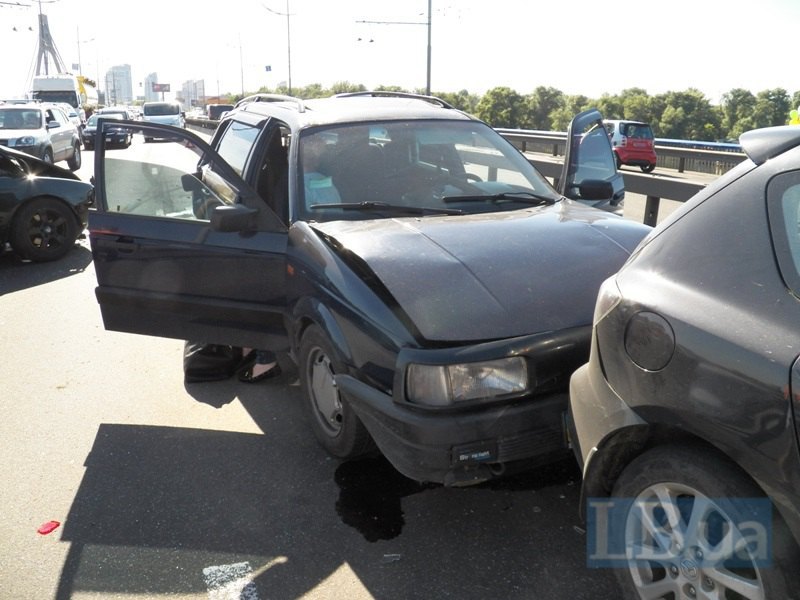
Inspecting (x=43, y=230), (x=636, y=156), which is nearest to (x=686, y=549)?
(x=43, y=230)

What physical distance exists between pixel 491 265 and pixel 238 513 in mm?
1662

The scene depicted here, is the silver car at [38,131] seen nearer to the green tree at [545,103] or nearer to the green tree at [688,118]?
the green tree at [688,118]

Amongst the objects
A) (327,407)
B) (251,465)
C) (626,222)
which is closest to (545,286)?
(626,222)

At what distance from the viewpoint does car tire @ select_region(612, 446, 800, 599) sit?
2.09 metres

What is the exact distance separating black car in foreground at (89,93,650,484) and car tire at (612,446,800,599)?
0.66 meters

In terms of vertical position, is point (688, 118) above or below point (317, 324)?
below

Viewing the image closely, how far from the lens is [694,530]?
7.68ft

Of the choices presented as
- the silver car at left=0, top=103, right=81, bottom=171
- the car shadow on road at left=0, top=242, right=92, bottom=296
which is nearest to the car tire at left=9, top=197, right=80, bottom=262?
the car shadow on road at left=0, top=242, right=92, bottom=296

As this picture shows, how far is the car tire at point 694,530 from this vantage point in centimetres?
209

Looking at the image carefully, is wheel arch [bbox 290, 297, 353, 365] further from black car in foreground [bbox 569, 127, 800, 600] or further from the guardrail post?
the guardrail post

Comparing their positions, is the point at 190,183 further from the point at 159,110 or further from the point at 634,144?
the point at 159,110

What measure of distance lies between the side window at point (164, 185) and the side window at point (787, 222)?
3.18 meters

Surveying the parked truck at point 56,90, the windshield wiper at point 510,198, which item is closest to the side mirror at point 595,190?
the windshield wiper at point 510,198

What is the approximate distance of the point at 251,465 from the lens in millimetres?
4133
